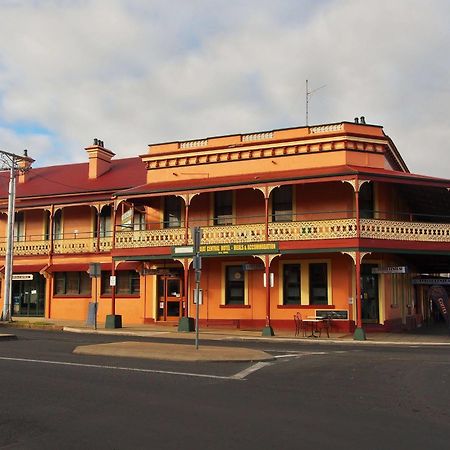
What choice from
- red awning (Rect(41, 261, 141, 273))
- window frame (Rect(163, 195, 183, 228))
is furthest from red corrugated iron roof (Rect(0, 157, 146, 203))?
red awning (Rect(41, 261, 141, 273))

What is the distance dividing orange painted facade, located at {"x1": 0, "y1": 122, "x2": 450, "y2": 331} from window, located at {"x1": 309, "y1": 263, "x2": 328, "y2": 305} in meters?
0.04

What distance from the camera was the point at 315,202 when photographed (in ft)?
79.2

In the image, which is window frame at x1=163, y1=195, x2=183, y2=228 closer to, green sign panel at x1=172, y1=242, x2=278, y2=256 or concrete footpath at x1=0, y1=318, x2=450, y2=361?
green sign panel at x1=172, y1=242, x2=278, y2=256

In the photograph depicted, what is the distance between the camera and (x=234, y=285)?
2541 centimetres

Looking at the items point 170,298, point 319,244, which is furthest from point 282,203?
point 170,298

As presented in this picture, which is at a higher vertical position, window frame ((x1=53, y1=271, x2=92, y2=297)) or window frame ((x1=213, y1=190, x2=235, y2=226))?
window frame ((x1=213, y1=190, x2=235, y2=226))

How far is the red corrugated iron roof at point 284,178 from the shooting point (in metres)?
21.5

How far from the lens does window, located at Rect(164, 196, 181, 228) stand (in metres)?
26.8

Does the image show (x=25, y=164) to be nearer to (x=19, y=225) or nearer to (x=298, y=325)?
(x=19, y=225)

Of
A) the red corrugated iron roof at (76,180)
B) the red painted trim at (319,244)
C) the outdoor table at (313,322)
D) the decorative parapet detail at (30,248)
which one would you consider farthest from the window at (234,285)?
the decorative parapet detail at (30,248)

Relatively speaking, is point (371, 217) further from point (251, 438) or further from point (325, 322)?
point (251, 438)

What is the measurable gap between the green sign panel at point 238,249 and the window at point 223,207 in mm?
2296

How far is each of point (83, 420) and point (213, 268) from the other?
61.4 feet

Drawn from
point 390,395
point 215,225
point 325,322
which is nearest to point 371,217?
point 325,322
